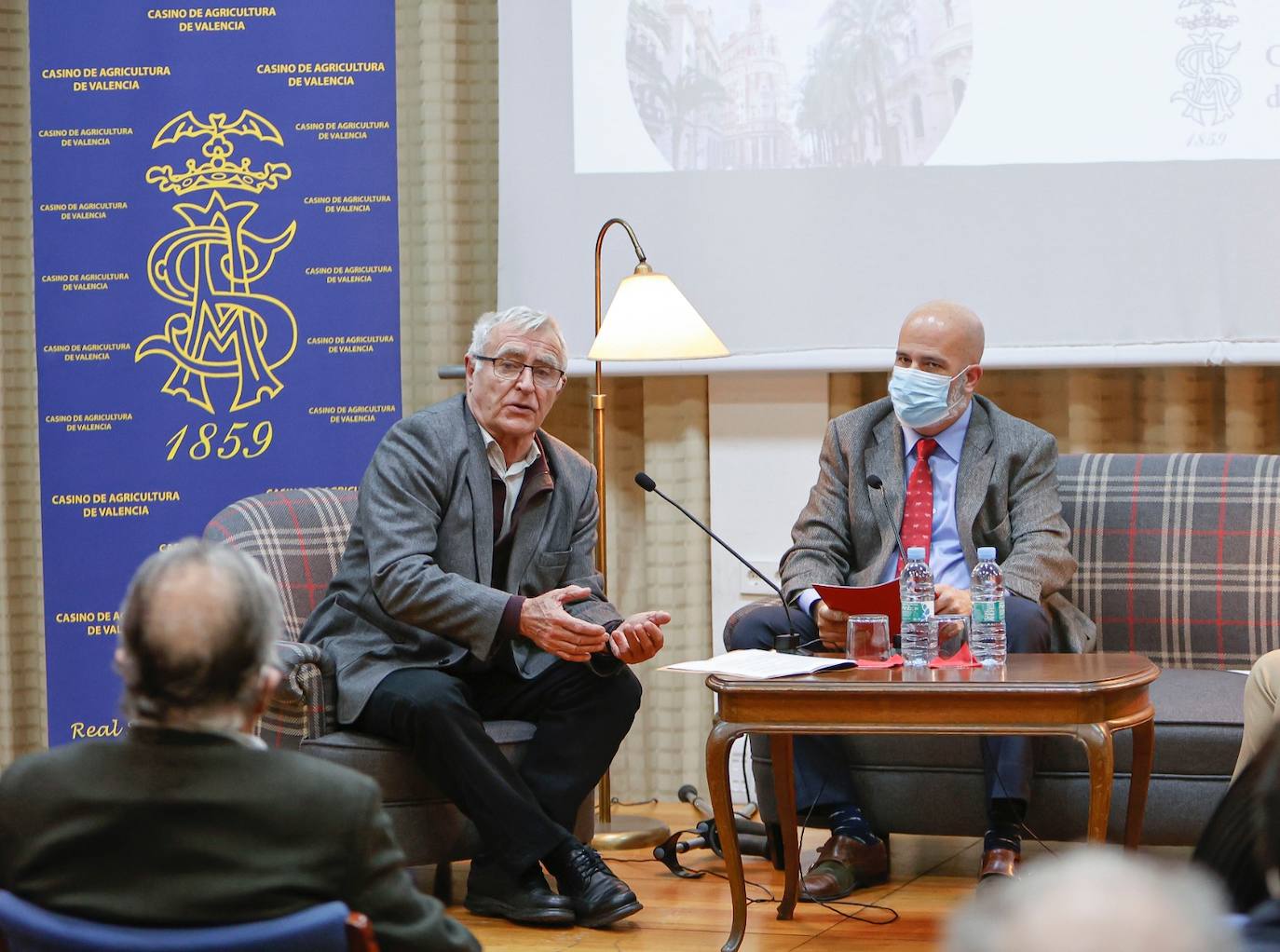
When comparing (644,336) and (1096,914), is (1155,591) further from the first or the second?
(1096,914)

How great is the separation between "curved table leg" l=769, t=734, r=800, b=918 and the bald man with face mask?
0.52ft

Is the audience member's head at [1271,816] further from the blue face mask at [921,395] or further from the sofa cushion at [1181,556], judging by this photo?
the sofa cushion at [1181,556]

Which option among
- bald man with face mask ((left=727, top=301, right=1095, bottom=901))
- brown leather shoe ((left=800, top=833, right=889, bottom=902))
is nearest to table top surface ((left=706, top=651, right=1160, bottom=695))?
bald man with face mask ((left=727, top=301, right=1095, bottom=901))

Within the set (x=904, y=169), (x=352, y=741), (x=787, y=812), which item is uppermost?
(x=904, y=169)

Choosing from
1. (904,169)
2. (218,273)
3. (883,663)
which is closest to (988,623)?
(883,663)

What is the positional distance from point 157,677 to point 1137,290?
3.08m

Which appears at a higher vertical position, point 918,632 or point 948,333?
point 948,333

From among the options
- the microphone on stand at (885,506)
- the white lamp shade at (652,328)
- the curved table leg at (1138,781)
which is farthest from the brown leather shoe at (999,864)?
the white lamp shade at (652,328)

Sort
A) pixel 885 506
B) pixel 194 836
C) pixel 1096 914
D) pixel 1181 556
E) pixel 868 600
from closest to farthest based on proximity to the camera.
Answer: pixel 1096 914 → pixel 194 836 → pixel 868 600 → pixel 885 506 → pixel 1181 556

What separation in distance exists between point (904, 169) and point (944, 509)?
100cm

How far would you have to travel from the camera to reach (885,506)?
3.39m

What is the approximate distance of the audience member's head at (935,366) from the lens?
11.2 feet

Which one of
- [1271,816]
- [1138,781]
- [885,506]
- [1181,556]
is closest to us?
[1271,816]

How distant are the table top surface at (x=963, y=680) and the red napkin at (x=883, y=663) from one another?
33mm
